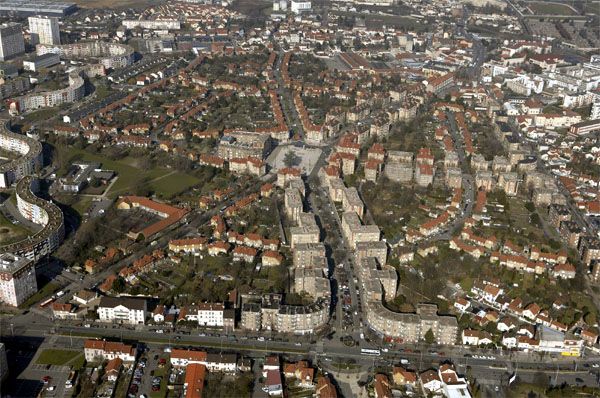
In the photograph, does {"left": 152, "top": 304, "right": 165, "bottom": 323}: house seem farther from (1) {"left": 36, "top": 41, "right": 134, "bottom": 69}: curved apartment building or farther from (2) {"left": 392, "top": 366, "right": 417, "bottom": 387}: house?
(1) {"left": 36, "top": 41, "right": 134, "bottom": 69}: curved apartment building

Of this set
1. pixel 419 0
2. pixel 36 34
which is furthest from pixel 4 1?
pixel 419 0

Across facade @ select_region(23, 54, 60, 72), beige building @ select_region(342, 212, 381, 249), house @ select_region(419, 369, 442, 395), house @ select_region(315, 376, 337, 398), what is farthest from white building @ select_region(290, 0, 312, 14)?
house @ select_region(315, 376, 337, 398)

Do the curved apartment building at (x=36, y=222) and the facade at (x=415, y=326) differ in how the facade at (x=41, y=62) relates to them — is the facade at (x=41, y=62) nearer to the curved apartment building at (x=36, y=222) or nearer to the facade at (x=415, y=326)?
the curved apartment building at (x=36, y=222)

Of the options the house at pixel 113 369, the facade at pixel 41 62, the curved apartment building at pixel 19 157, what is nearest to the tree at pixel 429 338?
the house at pixel 113 369

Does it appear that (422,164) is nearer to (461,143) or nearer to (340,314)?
(461,143)

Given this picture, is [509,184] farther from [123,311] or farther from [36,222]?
[36,222]

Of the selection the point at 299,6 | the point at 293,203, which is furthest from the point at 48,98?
the point at 299,6
